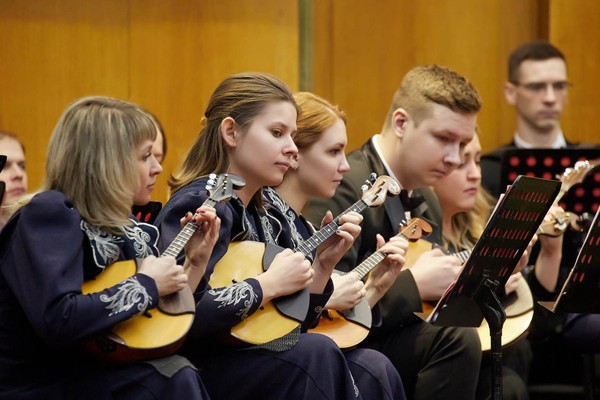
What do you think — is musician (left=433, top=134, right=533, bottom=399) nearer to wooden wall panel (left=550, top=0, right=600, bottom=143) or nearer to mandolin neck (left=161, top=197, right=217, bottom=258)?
mandolin neck (left=161, top=197, right=217, bottom=258)

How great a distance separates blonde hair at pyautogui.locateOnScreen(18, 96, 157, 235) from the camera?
286 centimetres

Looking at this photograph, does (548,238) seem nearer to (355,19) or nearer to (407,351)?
(407,351)

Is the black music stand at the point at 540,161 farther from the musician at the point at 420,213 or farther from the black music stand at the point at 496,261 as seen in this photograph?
the black music stand at the point at 496,261

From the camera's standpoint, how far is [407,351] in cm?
398

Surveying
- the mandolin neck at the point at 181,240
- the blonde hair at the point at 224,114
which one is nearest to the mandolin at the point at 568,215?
the blonde hair at the point at 224,114

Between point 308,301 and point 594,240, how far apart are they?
41.6 inches

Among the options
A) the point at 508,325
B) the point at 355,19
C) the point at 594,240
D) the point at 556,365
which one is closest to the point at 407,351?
the point at 508,325

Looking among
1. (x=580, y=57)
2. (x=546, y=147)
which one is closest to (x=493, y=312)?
(x=546, y=147)

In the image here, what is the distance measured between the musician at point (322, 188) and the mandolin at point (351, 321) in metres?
0.03

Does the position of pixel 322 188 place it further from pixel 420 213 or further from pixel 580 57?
pixel 580 57

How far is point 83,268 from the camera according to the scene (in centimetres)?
281

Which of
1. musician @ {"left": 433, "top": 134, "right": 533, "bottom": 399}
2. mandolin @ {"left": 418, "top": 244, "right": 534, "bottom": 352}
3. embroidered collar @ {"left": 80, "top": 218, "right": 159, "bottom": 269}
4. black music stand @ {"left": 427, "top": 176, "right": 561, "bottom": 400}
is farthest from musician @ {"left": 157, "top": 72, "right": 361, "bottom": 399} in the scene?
musician @ {"left": 433, "top": 134, "right": 533, "bottom": 399}

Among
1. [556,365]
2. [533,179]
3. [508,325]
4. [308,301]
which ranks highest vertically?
[533,179]

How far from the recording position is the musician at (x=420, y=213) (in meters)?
3.91
